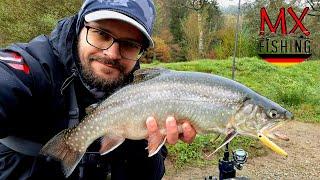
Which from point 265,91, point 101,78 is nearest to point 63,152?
point 101,78

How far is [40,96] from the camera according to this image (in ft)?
7.13

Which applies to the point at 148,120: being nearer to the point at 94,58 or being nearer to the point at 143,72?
the point at 143,72

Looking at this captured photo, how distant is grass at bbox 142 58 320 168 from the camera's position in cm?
589

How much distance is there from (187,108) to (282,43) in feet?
54.5

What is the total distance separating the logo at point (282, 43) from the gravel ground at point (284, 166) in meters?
8.85

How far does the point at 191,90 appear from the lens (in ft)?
7.20

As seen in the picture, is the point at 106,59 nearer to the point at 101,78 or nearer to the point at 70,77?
the point at 101,78

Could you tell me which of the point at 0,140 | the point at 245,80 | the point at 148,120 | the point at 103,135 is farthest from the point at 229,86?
the point at 245,80

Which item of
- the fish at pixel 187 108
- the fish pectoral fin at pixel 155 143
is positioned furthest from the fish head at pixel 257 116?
the fish pectoral fin at pixel 155 143

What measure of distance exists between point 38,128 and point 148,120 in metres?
0.64

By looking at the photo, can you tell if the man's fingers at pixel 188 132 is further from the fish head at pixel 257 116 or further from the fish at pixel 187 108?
the fish head at pixel 257 116

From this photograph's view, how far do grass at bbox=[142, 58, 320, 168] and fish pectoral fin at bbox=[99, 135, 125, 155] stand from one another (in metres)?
1.11

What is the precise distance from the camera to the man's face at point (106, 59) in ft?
7.77

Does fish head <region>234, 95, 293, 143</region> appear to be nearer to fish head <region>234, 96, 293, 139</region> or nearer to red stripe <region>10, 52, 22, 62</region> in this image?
fish head <region>234, 96, 293, 139</region>
